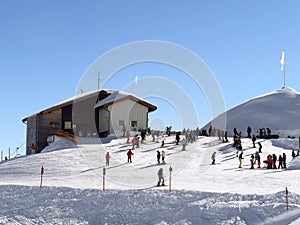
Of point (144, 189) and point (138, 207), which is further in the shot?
point (144, 189)

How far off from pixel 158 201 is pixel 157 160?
522 inches

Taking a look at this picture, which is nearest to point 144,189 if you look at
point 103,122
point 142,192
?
point 142,192

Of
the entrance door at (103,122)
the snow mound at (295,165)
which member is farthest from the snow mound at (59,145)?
the snow mound at (295,165)

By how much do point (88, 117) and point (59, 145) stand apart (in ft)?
24.9

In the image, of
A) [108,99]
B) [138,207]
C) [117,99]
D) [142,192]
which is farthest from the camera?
[108,99]

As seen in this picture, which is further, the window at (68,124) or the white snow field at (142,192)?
the window at (68,124)

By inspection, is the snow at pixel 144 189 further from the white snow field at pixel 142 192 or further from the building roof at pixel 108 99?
the building roof at pixel 108 99

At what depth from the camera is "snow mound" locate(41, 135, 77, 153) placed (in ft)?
134

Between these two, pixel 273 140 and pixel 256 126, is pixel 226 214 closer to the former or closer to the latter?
pixel 273 140

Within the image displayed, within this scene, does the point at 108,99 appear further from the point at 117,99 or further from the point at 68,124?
the point at 68,124

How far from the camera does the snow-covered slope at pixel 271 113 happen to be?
75.8m

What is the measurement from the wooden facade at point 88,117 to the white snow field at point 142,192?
11261 millimetres

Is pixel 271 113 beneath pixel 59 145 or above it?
above

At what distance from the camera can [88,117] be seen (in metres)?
49.1
